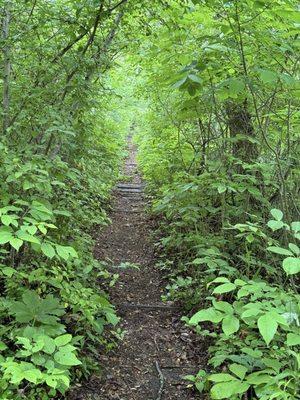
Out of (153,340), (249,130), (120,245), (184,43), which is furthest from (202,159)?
(153,340)

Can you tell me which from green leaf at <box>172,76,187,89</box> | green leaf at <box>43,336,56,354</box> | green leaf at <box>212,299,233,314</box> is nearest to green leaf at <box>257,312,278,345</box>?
green leaf at <box>212,299,233,314</box>

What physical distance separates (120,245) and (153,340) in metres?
3.03

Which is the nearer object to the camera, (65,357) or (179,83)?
(65,357)

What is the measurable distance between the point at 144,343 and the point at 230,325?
2186mm

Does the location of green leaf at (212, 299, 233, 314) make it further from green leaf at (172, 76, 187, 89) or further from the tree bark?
the tree bark

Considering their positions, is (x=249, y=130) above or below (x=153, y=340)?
above

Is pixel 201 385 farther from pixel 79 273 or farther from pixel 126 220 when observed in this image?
pixel 126 220

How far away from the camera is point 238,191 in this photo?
5168 millimetres

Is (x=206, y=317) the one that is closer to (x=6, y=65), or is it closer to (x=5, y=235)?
(x=5, y=235)

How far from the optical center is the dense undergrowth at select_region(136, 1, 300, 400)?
2.51 m

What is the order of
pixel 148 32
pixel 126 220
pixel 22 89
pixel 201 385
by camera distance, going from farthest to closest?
pixel 126 220, pixel 148 32, pixel 22 89, pixel 201 385

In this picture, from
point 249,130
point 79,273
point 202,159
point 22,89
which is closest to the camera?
point 22,89

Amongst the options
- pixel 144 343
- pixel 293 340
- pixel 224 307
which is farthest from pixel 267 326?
pixel 144 343

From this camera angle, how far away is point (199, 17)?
4.30 metres
